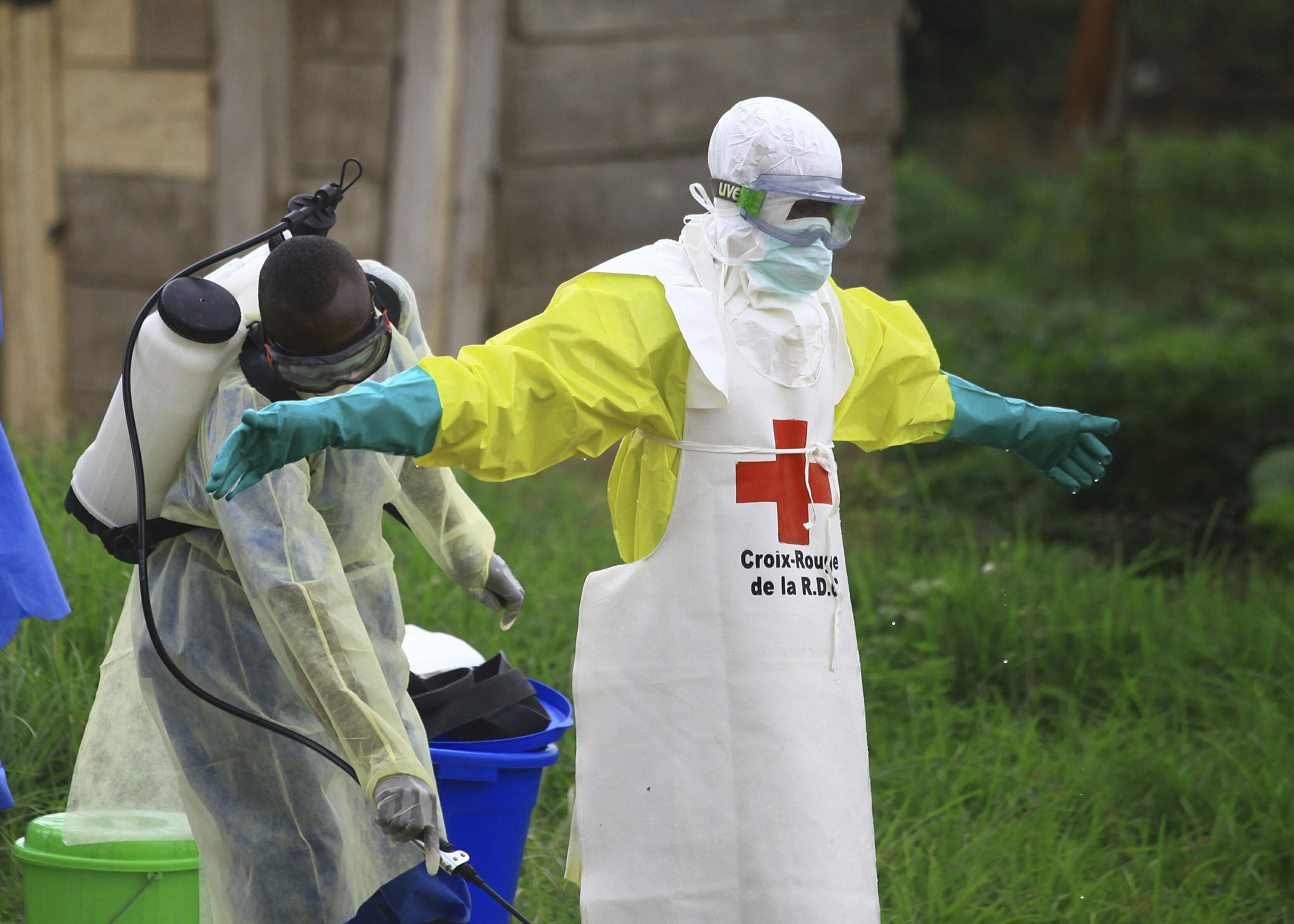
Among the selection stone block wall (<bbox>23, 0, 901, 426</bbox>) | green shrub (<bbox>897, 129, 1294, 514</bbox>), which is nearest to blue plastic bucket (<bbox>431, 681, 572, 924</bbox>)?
stone block wall (<bbox>23, 0, 901, 426</bbox>)

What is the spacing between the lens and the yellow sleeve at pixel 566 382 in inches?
86.8

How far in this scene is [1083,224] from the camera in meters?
12.2

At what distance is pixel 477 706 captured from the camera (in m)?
2.89

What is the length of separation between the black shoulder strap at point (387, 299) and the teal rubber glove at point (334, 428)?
400 mm

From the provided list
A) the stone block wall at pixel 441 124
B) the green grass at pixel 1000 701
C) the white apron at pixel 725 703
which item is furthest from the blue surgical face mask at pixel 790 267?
the stone block wall at pixel 441 124

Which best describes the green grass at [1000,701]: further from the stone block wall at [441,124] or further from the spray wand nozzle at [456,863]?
the stone block wall at [441,124]

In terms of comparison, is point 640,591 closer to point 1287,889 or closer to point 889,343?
point 889,343

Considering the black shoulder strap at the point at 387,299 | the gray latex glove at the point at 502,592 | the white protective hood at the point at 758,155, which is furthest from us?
the gray latex glove at the point at 502,592

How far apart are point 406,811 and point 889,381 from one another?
118cm

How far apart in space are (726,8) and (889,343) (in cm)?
379

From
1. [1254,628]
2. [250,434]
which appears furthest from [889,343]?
[1254,628]

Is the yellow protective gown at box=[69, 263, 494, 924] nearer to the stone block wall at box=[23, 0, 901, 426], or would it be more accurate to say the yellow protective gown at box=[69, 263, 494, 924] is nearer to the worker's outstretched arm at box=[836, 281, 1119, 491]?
the worker's outstretched arm at box=[836, 281, 1119, 491]

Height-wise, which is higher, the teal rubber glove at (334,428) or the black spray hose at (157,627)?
the teal rubber glove at (334,428)

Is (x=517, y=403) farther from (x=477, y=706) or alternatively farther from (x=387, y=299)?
(x=477, y=706)
